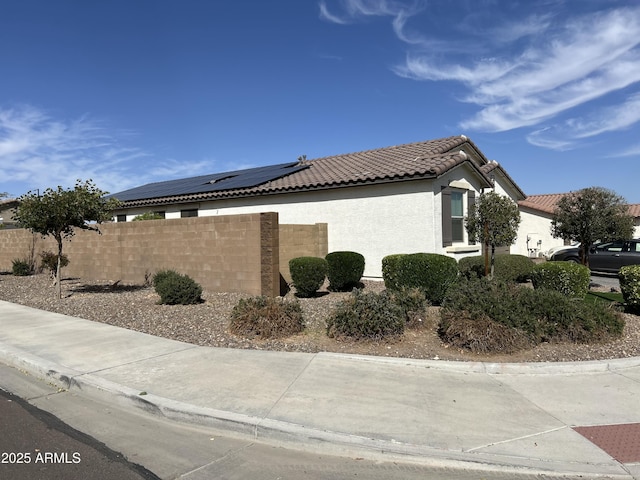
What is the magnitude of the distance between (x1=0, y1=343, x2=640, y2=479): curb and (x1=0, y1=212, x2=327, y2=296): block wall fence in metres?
6.19

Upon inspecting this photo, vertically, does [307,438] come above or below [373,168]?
below

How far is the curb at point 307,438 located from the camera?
3787mm

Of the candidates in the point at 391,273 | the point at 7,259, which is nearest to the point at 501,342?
the point at 391,273

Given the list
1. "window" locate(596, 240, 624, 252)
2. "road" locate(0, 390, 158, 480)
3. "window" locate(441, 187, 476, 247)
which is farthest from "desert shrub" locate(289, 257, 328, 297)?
"window" locate(596, 240, 624, 252)

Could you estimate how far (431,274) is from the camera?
10148 millimetres

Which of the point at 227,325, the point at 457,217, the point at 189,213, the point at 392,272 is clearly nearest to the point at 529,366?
the point at 392,272

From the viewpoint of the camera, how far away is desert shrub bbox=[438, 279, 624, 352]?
22.7ft

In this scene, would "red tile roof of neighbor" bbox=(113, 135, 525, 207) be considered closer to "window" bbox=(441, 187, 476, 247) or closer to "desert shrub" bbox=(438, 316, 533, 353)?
"window" bbox=(441, 187, 476, 247)

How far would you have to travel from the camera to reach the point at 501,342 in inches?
264

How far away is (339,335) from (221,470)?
12.8 feet

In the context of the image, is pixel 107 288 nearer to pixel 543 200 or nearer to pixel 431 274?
pixel 431 274

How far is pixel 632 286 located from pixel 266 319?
7175 mm

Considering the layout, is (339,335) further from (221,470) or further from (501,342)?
(221,470)

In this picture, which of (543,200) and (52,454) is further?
(543,200)
